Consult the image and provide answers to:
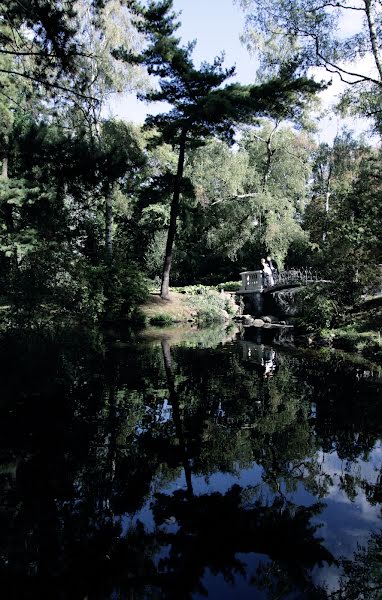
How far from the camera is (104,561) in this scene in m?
3.18

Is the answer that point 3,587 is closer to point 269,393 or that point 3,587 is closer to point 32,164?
point 269,393

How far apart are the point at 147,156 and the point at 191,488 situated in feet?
55.2

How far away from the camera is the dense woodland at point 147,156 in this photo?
8094 millimetres

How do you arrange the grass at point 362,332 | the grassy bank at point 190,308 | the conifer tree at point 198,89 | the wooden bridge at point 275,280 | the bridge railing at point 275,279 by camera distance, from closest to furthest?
the grass at point 362,332
the conifer tree at point 198,89
the grassy bank at point 190,308
the wooden bridge at point 275,280
the bridge railing at point 275,279

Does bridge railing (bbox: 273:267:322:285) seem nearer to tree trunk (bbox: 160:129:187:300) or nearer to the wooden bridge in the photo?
the wooden bridge

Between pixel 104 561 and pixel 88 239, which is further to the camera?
pixel 88 239

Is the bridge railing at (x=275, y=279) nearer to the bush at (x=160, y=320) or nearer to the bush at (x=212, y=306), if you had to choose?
the bush at (x=212, y=306)

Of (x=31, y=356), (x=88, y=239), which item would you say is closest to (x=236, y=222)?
(x=88, y=239)

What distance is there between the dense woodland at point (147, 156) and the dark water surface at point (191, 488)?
443 cm

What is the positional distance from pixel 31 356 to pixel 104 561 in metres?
9.45

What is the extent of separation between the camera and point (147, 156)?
18906mm

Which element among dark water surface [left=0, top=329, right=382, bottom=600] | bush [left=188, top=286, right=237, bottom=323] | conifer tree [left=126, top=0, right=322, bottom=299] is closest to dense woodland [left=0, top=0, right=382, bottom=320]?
conifer tree [left=126, top=0, right=322, bottom=299]

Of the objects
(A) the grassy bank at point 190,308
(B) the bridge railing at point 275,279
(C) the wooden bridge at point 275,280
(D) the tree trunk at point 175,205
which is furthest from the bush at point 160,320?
(B) the bridge railing at point 275,279

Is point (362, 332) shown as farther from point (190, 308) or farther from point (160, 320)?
point (190, 308)
